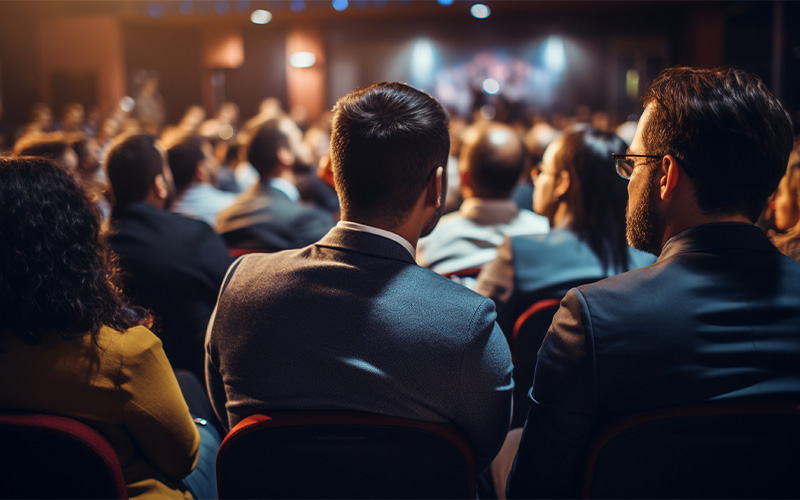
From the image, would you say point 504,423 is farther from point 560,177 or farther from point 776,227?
point 776,227

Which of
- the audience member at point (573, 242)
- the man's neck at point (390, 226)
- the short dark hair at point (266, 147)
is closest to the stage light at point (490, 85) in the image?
the short dark hair at point (266, 147)

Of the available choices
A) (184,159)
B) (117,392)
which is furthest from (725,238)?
(184,159)

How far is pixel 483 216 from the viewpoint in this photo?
2.72 m

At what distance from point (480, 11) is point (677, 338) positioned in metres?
14.5

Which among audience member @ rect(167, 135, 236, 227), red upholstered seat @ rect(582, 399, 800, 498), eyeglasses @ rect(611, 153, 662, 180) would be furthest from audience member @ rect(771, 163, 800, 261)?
audience member @ rect(167, 135, 236, 227)

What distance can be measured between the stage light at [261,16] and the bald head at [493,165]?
490 inches

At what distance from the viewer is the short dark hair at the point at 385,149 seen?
1.28 meters

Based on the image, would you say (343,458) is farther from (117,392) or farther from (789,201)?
(789,201)

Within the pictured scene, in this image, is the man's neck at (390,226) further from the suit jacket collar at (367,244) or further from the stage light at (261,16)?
the stage light at (261,16)

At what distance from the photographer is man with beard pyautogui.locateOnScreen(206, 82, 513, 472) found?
3.74 ft

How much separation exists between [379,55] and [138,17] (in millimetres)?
5740

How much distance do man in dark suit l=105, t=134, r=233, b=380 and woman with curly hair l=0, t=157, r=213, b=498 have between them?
0.87 m

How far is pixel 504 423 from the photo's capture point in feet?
4.02

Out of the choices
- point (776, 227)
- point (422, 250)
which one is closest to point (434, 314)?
point (422, 250)
